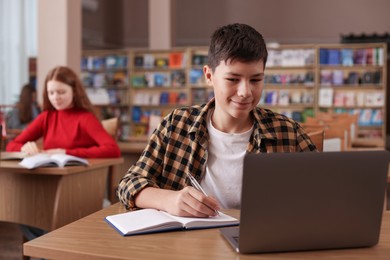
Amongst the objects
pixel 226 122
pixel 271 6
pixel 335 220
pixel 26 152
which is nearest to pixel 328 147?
pixel 226 122

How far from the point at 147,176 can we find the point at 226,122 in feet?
0.97

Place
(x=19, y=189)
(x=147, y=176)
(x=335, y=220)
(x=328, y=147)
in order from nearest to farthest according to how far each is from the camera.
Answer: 1. (x=335, y=220)
2. (x=147, y=176)
3. (x=19, y=189)
4. (x=328, y=147)

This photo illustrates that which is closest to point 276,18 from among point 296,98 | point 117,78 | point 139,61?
point 296,98

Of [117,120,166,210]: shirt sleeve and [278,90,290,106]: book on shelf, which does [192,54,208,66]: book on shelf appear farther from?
[117,120,166,210]: shirt sleeve

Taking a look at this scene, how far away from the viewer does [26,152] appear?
3.11 meters

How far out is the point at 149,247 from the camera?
1173mm

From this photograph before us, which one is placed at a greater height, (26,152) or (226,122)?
(226,122)

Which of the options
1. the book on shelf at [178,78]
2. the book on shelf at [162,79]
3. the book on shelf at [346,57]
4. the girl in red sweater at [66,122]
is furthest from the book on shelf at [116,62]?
the girl in red sweater at [66,122]

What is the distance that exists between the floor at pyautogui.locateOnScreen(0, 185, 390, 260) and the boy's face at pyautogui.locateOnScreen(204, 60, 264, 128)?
219 cm

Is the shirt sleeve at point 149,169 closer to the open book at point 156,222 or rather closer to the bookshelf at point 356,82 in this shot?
the open book at point 156,222

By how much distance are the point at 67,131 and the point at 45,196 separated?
0.72 m

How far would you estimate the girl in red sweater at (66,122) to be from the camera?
10.9 feet

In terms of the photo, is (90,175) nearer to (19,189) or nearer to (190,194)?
(19,189)

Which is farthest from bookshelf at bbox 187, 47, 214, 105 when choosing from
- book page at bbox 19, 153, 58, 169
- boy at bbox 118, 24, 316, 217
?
boy at bbox 118, 24, 316, 217
